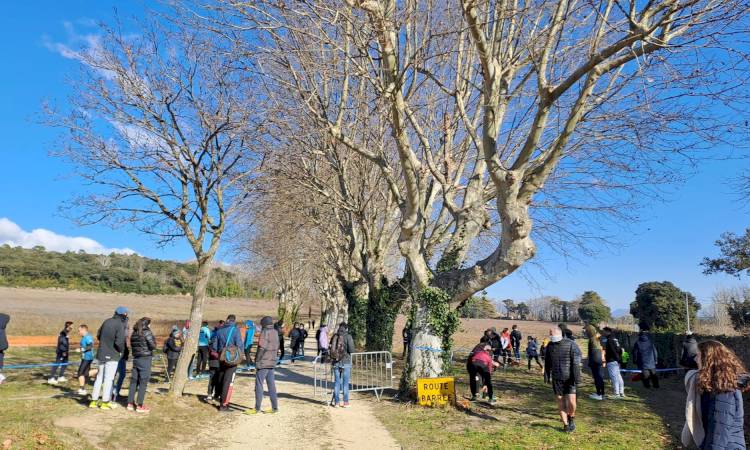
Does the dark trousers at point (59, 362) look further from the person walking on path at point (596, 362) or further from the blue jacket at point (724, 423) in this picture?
the blue jacket at point (724, 423)

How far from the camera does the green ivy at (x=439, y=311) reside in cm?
1052

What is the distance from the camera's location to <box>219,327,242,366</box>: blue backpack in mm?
9234

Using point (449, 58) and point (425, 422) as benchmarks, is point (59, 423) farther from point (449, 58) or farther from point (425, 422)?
point (449, 58)

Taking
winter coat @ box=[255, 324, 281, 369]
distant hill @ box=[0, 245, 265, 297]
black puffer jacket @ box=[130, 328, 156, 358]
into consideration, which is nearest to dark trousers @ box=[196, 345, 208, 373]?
winter coat @ box=[255, 324, 281, 369]

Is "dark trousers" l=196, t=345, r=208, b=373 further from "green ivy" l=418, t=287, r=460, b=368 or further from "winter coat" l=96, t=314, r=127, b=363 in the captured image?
"green ivy" l=418, t=287, r=460, b=368

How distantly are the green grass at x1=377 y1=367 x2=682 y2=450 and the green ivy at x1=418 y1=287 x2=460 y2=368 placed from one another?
152 cm

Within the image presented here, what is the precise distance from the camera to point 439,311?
10539mm

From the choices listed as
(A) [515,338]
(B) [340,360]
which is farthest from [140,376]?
(A) [515,338]

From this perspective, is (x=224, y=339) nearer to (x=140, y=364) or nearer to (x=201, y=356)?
(x=140, y=364)

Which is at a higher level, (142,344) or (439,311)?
(439,311)

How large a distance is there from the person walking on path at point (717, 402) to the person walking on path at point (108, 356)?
27.4ft

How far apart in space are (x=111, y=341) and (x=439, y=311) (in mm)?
6293

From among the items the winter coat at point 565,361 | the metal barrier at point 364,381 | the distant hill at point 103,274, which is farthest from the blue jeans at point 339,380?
the distant hill at point 103,274

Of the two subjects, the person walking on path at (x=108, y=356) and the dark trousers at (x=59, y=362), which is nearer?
the person walking on path at (x=108, y=356)
